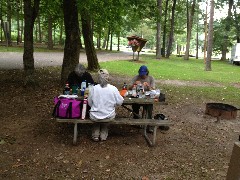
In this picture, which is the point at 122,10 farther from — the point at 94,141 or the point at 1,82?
the point at 94,141

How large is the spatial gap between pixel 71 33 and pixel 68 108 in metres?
5.69

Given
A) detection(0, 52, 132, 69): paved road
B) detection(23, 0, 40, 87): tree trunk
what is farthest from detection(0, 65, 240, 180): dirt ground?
detection(0, 52, 132, 69): paved road

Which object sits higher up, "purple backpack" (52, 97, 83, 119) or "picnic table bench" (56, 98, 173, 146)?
"purple backpack" (52, 97, 83, 119)

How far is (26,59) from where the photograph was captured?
10.5 m

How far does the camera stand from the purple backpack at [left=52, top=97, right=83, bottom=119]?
614 cm

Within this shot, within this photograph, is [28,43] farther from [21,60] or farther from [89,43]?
[21,60]

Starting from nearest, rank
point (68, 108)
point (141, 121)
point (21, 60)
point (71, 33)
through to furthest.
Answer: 1. point (68, 108)
2. point (141, 121)
3. point (71, 33)
4. point (21, 60)

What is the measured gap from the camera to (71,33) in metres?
11.2

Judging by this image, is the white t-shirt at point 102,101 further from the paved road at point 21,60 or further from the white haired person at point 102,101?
the paved road at point 21,60

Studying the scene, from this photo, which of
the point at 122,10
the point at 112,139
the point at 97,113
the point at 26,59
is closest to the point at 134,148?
the point at 112,139

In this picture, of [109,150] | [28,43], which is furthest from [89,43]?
[109,150]

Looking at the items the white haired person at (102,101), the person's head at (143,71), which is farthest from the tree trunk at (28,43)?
the white haired person at (102,101)

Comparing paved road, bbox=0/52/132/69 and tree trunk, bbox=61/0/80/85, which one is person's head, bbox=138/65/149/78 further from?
paved road, bbox=0/52/132/69

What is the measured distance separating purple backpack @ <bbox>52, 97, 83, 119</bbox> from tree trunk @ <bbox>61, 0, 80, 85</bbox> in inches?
214
